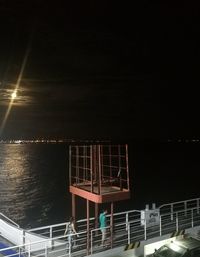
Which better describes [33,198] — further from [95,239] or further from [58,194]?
[95,239]

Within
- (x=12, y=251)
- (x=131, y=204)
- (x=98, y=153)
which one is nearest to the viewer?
(x=98, y=153)

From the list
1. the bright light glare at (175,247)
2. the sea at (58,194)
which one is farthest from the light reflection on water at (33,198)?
the bright light glare at (175,247)

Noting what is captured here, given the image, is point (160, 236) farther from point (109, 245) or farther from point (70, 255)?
point (70, 255)

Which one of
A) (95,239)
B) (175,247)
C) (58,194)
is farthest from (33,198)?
(175,247)

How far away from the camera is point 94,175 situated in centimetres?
1709

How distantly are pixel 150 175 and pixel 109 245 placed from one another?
309 ft

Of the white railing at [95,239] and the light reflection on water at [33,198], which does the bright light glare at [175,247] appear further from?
the light reflection on water at [33,198]

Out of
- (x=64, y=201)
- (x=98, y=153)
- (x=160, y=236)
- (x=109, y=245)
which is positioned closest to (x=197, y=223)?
(x=160, y=236)

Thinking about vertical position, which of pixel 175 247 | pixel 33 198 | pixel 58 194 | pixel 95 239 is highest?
pixel 95 239

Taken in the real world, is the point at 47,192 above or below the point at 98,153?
below

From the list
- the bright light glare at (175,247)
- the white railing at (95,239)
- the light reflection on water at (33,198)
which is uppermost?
the white railing at (95,239)

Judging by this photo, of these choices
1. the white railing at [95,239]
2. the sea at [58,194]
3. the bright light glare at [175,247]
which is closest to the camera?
the white railing at [95,239]

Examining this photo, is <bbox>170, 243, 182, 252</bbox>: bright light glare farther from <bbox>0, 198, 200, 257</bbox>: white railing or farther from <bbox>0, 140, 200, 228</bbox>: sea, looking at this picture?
<bbox>0, 140, 200, 228</bbox>: sea

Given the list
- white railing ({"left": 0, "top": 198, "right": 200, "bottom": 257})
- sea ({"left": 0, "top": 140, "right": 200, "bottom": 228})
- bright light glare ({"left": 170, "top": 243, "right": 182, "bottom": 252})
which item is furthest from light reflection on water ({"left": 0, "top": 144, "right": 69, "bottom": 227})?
bright light glare ({"left": 170, "top": 243, "right": 182, "bottom": 252})
